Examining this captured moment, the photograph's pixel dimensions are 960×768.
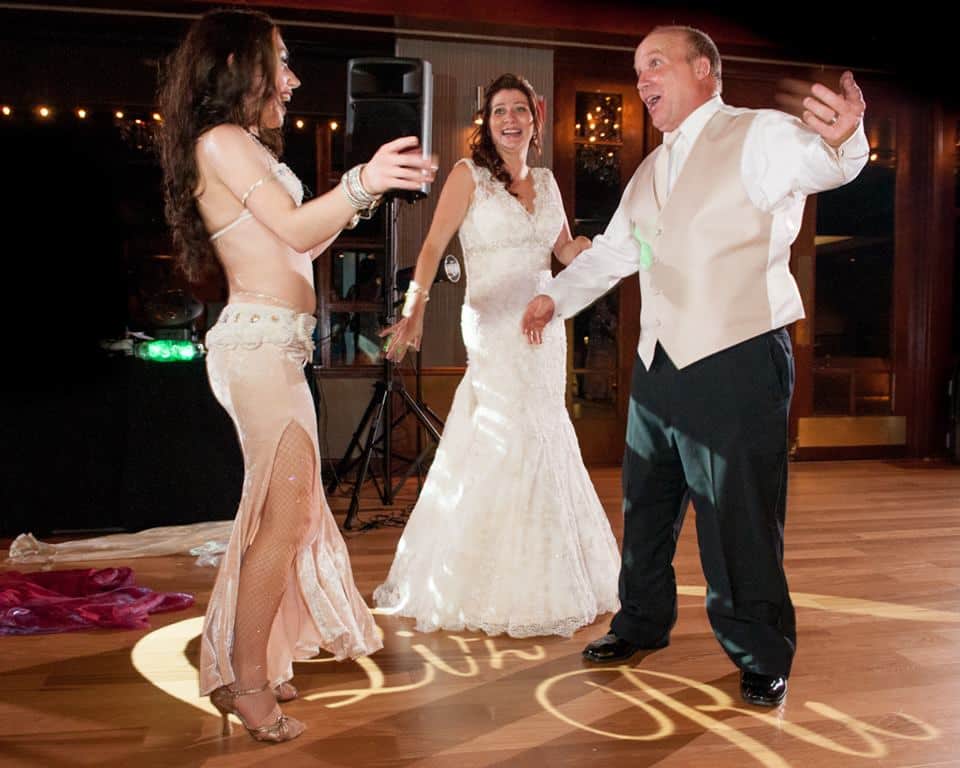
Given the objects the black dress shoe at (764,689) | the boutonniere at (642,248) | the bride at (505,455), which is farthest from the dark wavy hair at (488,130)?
the black dress shoe at (764,689)

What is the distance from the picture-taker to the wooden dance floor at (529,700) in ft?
6.43

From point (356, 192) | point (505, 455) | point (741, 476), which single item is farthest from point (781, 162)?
point (505, 455)

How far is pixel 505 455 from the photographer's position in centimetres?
290

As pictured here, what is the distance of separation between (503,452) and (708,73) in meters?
1.33

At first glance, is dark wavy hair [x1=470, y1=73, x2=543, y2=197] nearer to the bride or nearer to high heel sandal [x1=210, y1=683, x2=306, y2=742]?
the bride

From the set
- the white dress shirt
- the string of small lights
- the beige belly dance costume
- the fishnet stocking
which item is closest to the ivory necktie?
the white dress shirt

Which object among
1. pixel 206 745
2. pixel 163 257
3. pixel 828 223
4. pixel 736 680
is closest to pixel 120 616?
pixel 206 745

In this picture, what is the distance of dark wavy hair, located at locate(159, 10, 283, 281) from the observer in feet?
6.24

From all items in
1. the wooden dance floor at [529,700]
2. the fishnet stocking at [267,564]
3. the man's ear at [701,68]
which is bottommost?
the wooden dance floor at [529,700]

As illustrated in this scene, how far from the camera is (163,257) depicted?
6.74 meters

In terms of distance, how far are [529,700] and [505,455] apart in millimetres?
875

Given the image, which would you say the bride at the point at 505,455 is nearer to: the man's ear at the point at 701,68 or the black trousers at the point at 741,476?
the black trousers at the point at 741,476

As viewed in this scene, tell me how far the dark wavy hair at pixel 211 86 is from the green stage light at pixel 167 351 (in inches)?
93.0

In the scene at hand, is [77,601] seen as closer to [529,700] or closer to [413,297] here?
[413,297]
